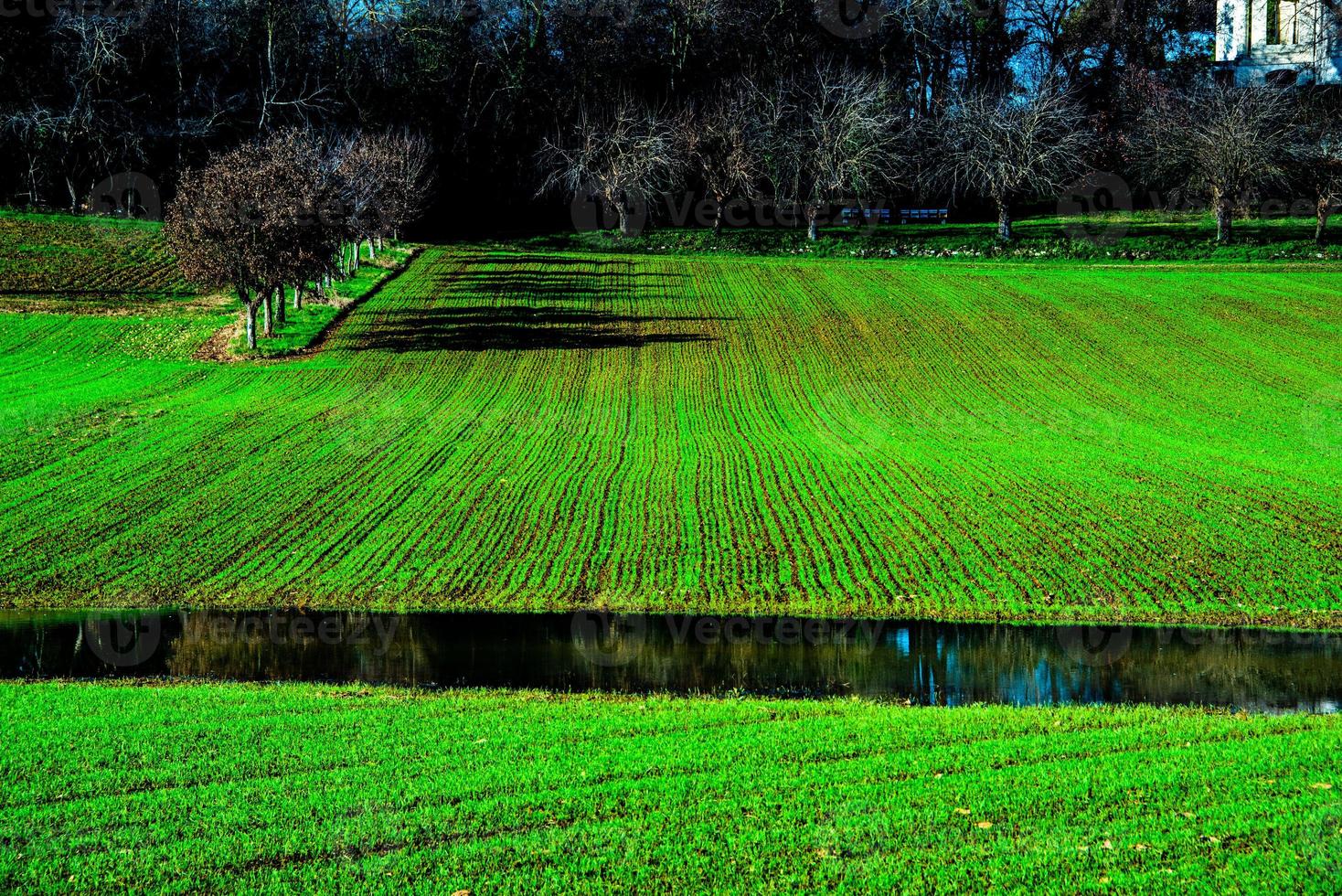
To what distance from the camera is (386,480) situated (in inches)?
1276

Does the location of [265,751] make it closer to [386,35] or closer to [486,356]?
[486,356]

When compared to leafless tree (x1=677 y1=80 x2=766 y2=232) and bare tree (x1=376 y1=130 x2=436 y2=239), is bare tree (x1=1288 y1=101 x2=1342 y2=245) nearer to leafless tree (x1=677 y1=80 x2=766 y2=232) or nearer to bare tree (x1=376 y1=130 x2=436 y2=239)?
leafless tree (x1=677 y1=80 x2=766 y2=232)

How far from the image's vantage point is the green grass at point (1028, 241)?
7188cm

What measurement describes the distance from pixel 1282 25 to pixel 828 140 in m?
42.0

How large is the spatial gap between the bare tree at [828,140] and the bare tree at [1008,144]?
170 inches

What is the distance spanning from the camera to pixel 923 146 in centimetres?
9081

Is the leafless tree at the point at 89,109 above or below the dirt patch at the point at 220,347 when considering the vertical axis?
above

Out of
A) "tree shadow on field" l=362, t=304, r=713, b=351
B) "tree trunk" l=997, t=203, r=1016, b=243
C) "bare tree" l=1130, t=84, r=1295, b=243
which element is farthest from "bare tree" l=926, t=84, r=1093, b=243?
"tree shadow on field" l=362, t=304, r=713, b=351

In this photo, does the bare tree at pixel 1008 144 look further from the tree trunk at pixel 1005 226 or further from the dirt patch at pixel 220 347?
the dirt patch at pixel 220 347

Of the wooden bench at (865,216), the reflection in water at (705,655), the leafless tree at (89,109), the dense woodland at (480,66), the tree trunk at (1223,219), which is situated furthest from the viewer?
the wooden bench at (865,216)

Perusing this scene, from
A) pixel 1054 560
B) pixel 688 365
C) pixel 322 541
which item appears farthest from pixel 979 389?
pixel 322 541

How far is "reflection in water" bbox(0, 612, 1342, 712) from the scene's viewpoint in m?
18.9

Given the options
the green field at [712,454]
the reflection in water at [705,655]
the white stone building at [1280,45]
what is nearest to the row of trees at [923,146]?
the white stone building at [1280,45]

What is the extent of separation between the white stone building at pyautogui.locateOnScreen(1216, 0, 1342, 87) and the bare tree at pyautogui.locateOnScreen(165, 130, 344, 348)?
78.1 m
